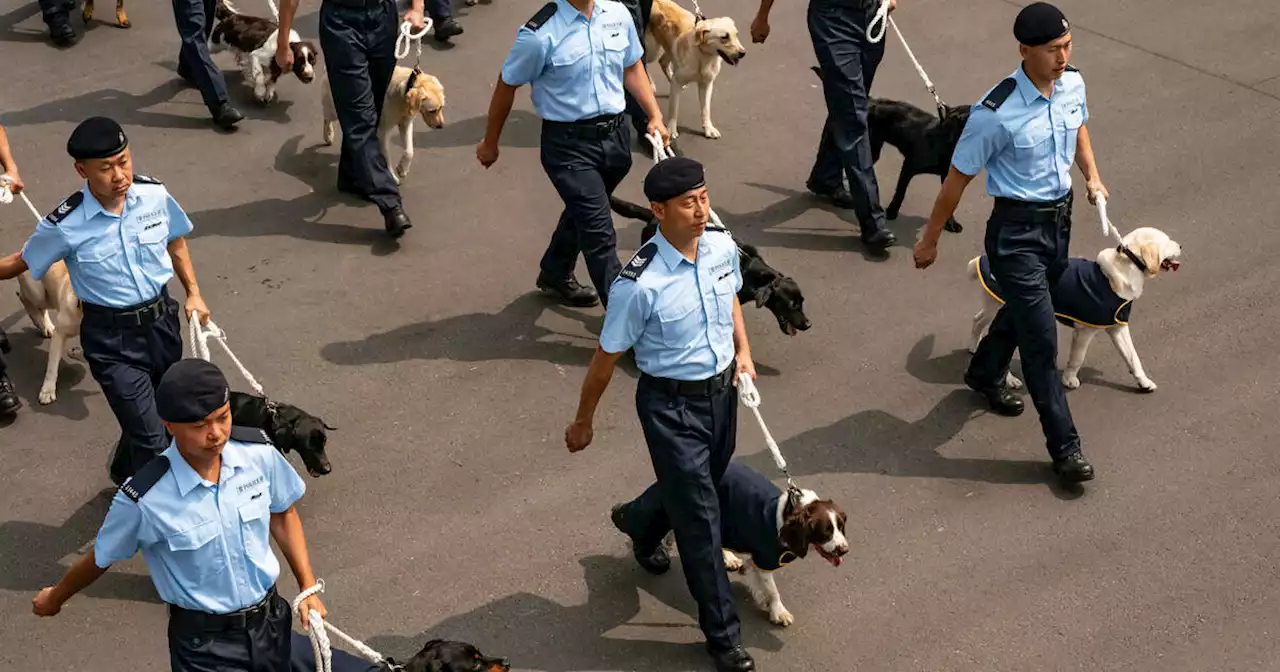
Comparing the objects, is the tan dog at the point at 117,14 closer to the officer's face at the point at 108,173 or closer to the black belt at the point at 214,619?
the officer's face at the point at 108,173

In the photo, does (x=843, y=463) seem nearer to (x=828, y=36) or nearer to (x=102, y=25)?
(x=828, y=36)

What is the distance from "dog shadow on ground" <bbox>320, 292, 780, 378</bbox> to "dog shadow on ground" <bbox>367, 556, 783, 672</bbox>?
6.41ft

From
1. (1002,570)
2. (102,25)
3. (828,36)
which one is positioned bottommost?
(102,25)

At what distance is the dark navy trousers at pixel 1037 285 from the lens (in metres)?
7.42

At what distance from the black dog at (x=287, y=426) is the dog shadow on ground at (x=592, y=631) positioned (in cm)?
110

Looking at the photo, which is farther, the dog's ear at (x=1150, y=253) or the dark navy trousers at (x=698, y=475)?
the dog's ear at (x=1150, y=253)

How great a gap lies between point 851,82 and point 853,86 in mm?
32

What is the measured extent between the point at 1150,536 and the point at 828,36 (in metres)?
3.91

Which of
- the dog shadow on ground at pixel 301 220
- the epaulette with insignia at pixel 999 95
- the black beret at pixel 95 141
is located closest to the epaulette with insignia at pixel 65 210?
the black beret at pixel 95 141

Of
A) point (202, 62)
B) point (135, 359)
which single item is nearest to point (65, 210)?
point (135, 359)

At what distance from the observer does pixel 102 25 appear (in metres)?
12.8

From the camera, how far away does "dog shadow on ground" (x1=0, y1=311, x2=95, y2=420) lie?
8.30 meters

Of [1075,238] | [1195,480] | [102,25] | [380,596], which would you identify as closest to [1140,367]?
[1195,480]

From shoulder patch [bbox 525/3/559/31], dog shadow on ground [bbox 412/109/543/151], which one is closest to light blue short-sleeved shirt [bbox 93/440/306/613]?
shoulder patch [bbox 525/3/559/31]
